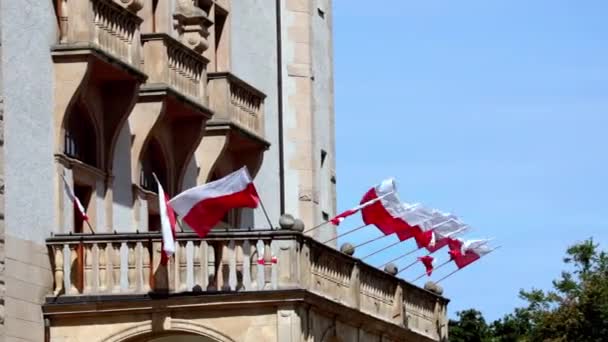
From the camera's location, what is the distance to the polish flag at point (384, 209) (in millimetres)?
45125

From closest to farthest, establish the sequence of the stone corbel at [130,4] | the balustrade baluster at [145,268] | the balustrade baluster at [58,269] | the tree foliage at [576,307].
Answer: the balustrade baluster at [58,269] → the balustrade baluster at [145,268] → the stone corbel at [130,4] → the tree foliage at [576,307]

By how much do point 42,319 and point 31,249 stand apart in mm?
1090

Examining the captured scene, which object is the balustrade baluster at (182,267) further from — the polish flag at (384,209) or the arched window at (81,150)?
the polish flag at (384,209)

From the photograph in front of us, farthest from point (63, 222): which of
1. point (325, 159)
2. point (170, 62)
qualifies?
point (325, 159)

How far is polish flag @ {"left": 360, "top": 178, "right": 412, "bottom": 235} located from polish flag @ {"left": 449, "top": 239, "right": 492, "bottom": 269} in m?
2.95

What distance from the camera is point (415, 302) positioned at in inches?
1848

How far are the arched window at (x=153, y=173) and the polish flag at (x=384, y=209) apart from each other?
11.6 feet

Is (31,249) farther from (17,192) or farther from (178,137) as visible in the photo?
(178,137)

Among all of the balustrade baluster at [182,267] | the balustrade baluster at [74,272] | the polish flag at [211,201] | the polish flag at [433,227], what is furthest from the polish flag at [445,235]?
the balustrade baluster at [74,272]

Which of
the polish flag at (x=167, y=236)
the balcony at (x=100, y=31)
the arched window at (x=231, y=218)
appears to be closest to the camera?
the polish flag at (x=167, y=236)

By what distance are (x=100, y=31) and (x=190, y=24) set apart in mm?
6157

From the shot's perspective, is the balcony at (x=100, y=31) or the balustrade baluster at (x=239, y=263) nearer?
the balustrade baluster at (x=239, y=263)

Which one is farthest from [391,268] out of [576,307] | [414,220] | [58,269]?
[576,307]

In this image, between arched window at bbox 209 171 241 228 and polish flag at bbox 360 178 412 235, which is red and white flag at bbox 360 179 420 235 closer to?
polish flag at bbox 360 178 412 235
